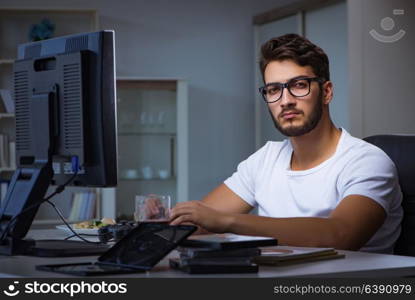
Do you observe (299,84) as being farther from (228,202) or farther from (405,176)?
(228,202)

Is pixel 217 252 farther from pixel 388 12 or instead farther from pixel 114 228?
pixel 388 12

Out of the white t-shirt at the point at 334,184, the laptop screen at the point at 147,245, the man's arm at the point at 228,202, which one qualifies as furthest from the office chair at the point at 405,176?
the laptop screen at the point at 147,245

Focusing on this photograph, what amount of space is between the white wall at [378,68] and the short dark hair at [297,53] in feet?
4.59

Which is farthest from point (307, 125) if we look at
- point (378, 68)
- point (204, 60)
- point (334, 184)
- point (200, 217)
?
point (204, 60)

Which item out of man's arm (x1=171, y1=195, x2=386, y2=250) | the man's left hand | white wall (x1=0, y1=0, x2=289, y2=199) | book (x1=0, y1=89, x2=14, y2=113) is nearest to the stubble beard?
man's arm (x1=171, y1=195, x2=386, y2=250)

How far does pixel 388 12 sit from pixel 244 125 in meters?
2.76

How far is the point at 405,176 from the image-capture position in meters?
2.39

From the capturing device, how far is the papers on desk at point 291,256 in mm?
1624

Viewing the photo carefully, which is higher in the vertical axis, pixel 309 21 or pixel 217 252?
pixel 309 21

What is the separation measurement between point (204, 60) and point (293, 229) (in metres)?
4.51

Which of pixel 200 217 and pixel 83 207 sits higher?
pixel 200 217

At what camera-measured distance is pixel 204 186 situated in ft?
20.9

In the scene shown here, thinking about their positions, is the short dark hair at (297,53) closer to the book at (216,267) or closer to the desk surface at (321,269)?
the desk surface at (321,269)

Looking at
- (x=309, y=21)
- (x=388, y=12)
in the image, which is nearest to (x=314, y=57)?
(x=388, y=12)
